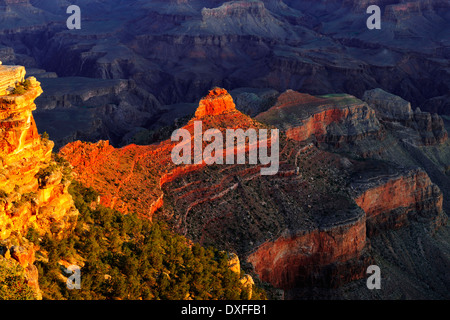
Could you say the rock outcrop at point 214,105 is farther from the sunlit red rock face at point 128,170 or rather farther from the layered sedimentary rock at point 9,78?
the layered sedimentary rock at point 9,78

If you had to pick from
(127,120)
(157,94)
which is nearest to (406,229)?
(127,120)

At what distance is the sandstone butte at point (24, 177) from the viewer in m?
25.0

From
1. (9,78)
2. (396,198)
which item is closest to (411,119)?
(396,198)

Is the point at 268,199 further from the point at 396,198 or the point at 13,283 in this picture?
the point at 13,283

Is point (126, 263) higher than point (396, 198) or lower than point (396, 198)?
higher

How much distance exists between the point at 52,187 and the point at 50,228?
186cm

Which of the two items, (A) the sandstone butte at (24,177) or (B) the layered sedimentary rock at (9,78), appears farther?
(B) the layered sedimentary rock at (9,78)

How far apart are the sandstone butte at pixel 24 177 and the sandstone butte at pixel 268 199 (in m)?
13.4

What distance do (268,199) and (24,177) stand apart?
1272 inches

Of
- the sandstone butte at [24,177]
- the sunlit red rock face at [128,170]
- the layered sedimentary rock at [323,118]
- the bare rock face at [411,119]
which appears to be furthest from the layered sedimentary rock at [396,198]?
the sandstone butte at [24,177]

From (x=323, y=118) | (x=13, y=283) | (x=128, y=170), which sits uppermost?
(x=13, y=283)

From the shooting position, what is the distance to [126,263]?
94.8ft
